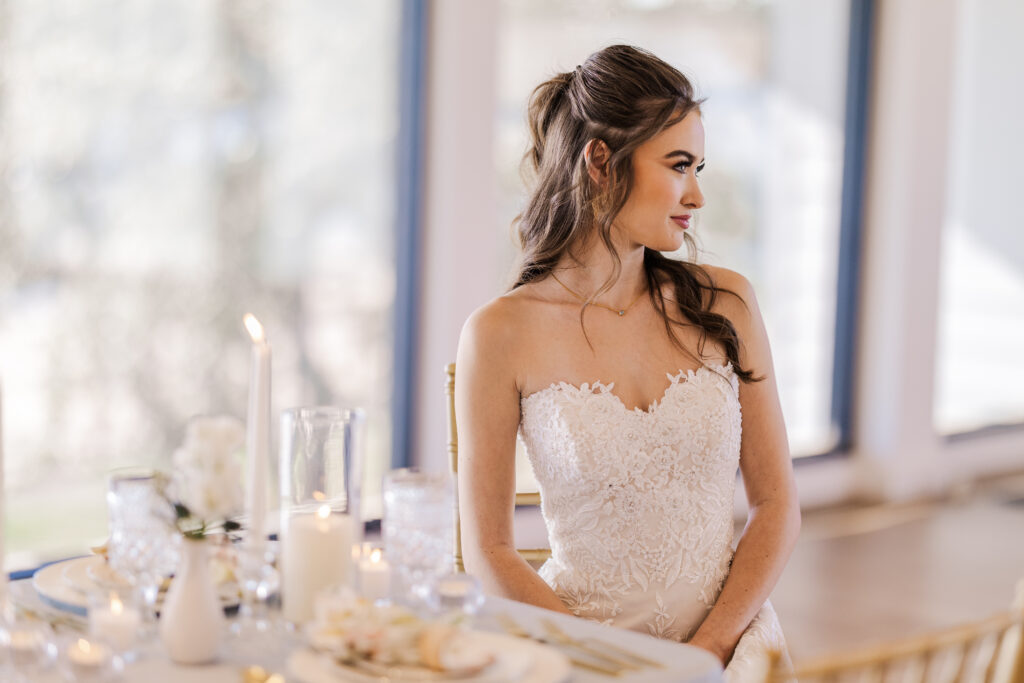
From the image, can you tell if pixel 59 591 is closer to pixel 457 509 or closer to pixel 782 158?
pixel 457 509

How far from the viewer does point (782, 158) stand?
5.44 metres

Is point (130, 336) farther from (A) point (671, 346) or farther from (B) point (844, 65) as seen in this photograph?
(B) point (844, 65)

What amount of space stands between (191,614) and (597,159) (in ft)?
3.60

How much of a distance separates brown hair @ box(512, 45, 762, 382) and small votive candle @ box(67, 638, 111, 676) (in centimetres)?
Result: 112

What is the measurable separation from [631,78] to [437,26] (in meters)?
2.08

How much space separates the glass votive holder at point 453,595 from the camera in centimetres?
134

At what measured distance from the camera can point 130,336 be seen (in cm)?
339

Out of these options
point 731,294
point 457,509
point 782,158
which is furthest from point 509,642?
point 782,158

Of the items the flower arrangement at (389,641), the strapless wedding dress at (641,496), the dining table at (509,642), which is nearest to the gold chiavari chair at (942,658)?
the dining table at (509,642)

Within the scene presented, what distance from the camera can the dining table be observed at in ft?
3.93

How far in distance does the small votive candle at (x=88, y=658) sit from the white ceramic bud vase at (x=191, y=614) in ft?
0.27

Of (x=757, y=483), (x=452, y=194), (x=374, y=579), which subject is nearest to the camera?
(x=374, y=579)

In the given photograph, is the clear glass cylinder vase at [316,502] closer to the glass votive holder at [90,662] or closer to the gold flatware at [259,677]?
the gold flatware at [259,677]

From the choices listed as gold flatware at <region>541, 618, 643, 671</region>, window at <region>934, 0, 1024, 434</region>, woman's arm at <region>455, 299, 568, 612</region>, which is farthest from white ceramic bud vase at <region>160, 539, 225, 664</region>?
window at <region>934, 0, 1024, 434</region>
